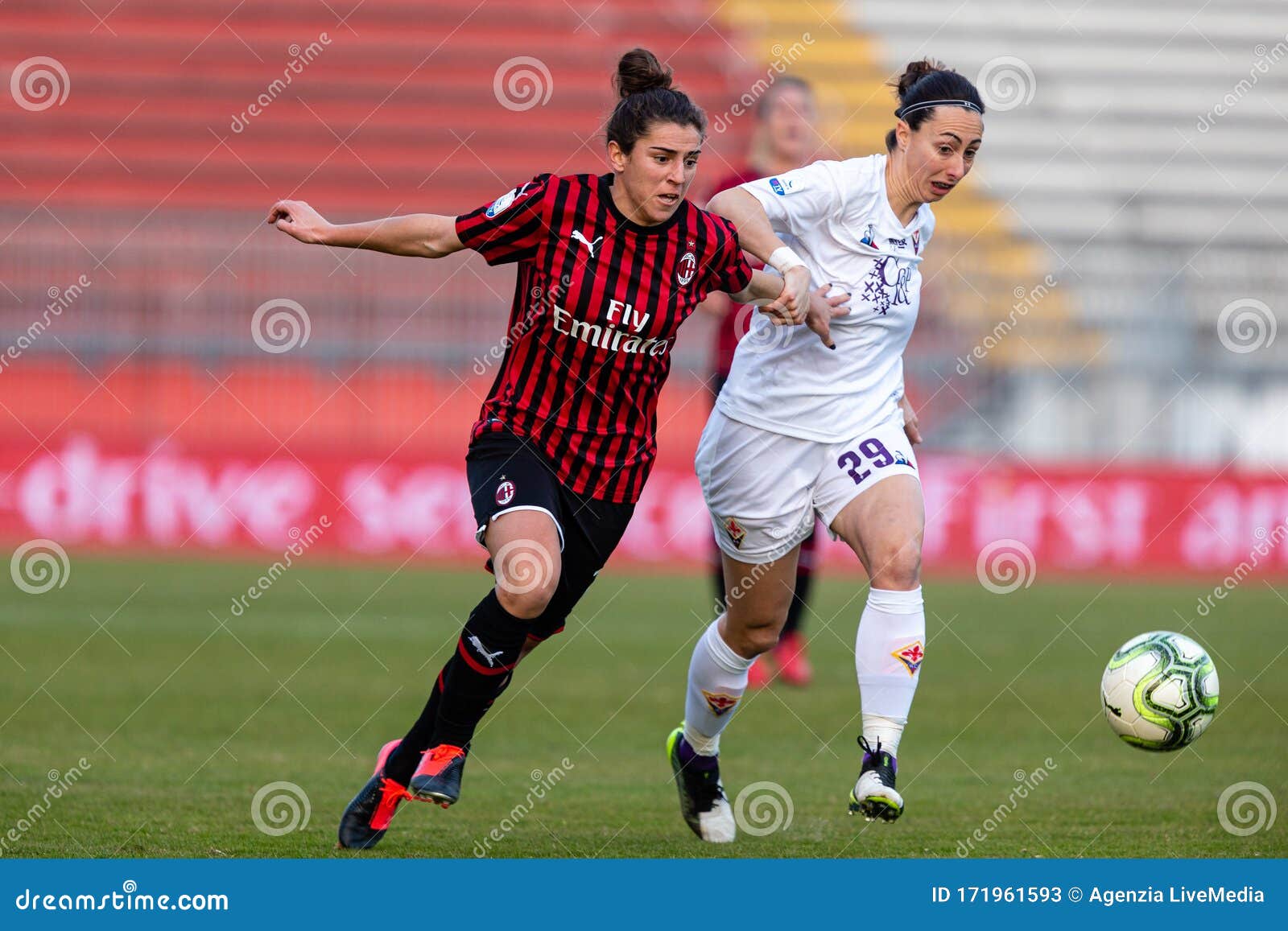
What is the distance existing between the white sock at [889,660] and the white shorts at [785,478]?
0.39 meters

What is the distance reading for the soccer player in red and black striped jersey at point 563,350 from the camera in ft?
15.8

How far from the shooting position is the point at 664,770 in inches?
277

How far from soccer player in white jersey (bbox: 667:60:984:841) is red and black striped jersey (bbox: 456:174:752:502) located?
29cm

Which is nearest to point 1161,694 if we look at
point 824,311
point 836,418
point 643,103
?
point 836,418

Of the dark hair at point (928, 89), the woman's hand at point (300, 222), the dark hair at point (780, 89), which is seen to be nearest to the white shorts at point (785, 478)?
the dark hair at point (928, 89)

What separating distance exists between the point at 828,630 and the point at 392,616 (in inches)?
135

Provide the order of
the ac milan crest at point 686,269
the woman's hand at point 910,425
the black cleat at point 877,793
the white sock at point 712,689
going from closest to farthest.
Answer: the black cleat at point 877,793, the ac milan crest at point 686,269, the white sock at point 712,689, the woman's hand at point 910,425

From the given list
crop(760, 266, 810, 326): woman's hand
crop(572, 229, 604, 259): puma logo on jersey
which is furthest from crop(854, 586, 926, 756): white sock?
crop(572, 229, 604, 259): puma logo on jersey

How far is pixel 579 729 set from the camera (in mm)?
8023

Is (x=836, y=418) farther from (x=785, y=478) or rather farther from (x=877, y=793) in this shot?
(x=877, y=793)

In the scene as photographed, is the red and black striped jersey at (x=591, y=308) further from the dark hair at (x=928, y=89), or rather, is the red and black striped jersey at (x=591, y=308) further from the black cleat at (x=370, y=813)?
the black cleat at (x=370, y=813)

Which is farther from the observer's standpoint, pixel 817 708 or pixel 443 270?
pixel 443 270

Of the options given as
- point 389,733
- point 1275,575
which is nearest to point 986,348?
point 1275,575

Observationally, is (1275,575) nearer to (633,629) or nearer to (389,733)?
(633,629)
